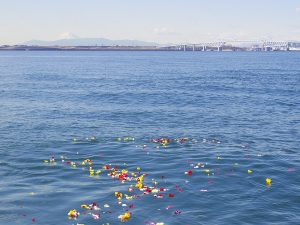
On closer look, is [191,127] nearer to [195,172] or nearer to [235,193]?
[195,172]

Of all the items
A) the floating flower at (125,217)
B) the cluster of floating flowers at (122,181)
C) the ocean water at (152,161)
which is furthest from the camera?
the ocean water at (152,161)

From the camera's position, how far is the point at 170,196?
22219mm

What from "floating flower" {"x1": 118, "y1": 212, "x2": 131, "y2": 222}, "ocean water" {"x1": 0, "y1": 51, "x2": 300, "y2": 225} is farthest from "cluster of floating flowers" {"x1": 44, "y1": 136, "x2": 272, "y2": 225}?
"ocean water" {"x1": 0, "y1": 51, "x2": 300, "y2": 225}

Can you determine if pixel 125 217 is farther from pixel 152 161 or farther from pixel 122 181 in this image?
pixel 152 161

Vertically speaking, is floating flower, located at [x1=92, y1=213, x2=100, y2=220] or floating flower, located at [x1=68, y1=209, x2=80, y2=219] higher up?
floating flower, located at [x1=68, y1=209, x2=80, y2=219]

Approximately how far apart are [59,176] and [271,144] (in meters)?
17.4

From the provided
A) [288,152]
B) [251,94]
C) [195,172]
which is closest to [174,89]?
[251,94]

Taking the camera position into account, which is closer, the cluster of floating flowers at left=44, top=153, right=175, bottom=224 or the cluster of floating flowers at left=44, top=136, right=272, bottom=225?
the cluster of floating flowers at left=44, top=153, right=175, bottom=224

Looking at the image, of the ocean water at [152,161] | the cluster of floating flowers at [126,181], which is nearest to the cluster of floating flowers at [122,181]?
the cluster of floating flowers at [126,181]

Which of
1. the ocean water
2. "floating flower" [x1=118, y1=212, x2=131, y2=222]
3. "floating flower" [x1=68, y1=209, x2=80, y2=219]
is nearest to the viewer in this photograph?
"floating flower" [x1=118, y1=212, x2=131, y2=222]

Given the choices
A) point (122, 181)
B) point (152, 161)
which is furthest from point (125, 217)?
point (152, 161)

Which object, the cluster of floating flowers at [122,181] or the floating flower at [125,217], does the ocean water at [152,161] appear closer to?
the cluster of floating flowers at [122,181]

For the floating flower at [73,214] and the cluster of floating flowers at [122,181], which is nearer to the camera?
the floating flower at [73,214]

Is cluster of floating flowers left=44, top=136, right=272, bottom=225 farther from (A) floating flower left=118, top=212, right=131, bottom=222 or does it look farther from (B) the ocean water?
(B) the ocean water
